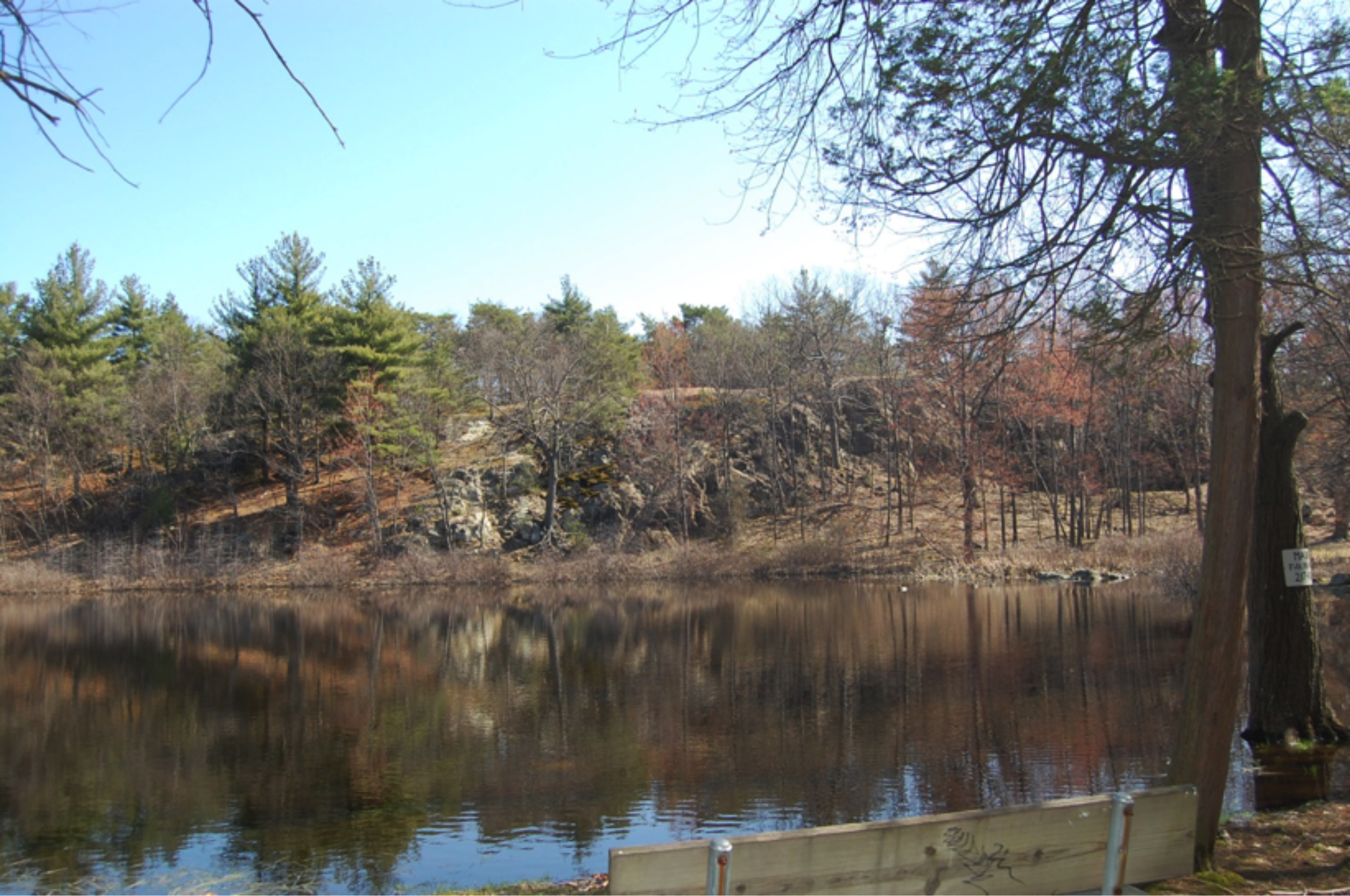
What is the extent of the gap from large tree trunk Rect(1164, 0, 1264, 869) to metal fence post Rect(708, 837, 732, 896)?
3.67m

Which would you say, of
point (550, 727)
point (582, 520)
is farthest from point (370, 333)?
point (550, 727)

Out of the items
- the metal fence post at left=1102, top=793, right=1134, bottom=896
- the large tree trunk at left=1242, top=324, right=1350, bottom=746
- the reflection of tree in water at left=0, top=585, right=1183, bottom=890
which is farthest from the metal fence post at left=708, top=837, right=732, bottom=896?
the large tree trunk at left=1242, top=324, right=1350, bottom=746

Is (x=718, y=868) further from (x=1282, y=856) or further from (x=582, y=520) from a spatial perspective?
(x=582, y=520)

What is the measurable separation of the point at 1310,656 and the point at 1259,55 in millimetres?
6479

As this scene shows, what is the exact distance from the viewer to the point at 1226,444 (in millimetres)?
6234

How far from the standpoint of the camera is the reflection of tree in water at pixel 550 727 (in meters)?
10.5

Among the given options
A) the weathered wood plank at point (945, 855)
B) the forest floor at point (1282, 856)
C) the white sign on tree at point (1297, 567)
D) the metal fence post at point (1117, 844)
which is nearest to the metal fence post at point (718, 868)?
the weathered wood plank at point (945, 855)

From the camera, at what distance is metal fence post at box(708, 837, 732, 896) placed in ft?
13.6

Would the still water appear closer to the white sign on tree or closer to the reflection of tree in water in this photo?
the reflection of tree in water

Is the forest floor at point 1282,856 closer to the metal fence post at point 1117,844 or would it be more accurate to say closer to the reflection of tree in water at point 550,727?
the metal fence post at point 1117,844

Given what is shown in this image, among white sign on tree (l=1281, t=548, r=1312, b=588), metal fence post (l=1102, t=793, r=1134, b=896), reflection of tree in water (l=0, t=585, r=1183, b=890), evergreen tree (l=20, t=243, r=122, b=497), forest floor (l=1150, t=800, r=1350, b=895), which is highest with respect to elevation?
evergreen tree (l=20, t=243, r=122, b=497)

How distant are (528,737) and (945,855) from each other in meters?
10.5

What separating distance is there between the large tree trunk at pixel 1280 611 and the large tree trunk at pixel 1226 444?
13.8 feet

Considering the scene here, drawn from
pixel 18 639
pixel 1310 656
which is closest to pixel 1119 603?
pixel 1310 656
